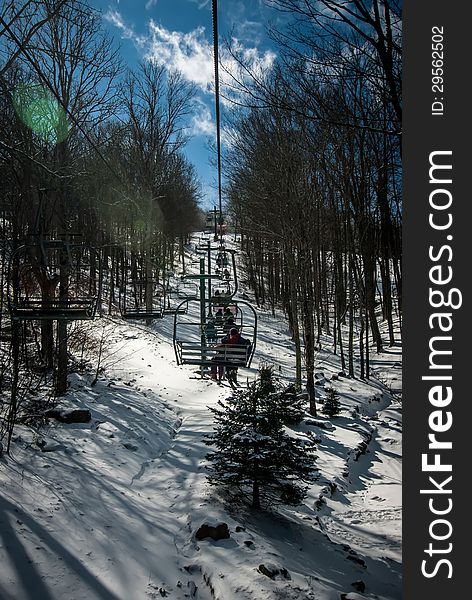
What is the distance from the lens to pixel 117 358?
15023 millimetres

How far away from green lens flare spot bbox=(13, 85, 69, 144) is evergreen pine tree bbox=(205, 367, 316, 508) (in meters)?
8.16

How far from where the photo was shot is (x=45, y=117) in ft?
33.7

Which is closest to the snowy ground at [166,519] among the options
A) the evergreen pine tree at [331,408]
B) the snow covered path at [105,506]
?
the snow covered path at [105,506]

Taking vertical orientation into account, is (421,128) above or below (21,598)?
above

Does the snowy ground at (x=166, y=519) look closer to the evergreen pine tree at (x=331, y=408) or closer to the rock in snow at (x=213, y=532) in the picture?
the rock in snow at (x=213, y=532)

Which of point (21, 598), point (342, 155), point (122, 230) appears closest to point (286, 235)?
point (342, 155)

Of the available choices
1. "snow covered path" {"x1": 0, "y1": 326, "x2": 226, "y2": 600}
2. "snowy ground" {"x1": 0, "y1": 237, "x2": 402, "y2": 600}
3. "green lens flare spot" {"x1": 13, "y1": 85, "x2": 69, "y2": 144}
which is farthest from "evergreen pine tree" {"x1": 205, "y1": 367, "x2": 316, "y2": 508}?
"green lens flare spot" {"x1": 13, "y1": 85, "x2": 69, "y2": 144}

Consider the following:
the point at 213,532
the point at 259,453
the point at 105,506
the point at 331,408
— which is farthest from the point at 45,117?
the point at 331,408

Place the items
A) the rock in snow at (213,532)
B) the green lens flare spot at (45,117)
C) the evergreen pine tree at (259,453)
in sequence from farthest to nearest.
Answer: the green lens flare spot at (45,117) → the evergreen pine tree at (259,453) → the rock in snow at (213,532)

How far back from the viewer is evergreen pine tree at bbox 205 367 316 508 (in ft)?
19.9

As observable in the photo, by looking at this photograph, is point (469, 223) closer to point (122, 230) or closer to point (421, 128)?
point (421, 128)

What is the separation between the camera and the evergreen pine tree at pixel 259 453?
605 centimetres

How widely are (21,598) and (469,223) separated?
4.94 metres

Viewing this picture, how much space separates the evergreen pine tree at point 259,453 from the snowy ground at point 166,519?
43cm
